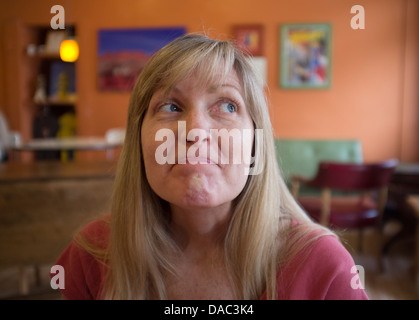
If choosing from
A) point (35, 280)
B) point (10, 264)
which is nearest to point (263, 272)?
point (10, 264)

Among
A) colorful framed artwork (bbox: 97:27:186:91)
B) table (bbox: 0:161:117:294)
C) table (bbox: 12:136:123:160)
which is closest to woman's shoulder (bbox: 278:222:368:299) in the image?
colorful framed artwork (bbox: 97:27:186:91)

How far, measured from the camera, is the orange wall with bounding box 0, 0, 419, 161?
0.43 m

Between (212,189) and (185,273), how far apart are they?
0.19 meters

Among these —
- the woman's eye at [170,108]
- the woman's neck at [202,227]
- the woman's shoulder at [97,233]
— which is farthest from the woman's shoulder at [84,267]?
the woman's eye at [170,108]

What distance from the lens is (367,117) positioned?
2.28m

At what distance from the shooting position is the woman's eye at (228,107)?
43 centimetres

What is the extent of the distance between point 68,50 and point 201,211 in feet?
0.93

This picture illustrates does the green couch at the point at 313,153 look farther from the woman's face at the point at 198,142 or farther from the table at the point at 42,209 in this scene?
the woman's face at the point at 198,142

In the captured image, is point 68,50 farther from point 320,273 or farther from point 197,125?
point 320,273

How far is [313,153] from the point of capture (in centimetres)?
324

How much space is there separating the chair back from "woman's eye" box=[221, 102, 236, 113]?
1689 millimetres

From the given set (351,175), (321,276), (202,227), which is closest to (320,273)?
(321,276)

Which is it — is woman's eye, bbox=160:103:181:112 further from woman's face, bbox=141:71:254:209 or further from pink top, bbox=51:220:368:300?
pink top, bbox=51:220:368:300

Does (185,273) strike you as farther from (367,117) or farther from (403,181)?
(403,181)
